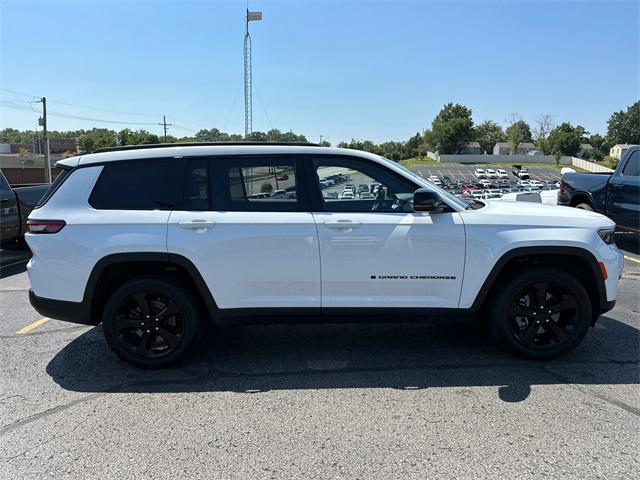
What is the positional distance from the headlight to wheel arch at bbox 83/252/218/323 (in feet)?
11.0

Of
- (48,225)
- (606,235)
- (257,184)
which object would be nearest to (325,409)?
(257,184)

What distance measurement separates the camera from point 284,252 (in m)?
3.77

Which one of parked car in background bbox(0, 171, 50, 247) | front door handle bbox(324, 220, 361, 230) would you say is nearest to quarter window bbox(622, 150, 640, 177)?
front door handle bbox(324, 220, 361, 230)

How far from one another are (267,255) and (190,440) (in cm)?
148

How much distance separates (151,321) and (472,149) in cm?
14074

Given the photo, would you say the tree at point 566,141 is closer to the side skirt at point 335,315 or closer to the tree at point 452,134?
the tree at point 452,134

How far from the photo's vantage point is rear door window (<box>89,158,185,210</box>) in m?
3.90

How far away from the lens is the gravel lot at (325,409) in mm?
2715

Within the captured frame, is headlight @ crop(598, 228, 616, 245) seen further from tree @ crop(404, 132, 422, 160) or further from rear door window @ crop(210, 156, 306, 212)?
tree @ crop(404, 132, 422, 160)

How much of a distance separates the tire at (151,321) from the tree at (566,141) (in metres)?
116

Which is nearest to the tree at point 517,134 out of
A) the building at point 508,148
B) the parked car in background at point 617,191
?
the building at point 508,148

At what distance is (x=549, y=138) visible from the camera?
379ft

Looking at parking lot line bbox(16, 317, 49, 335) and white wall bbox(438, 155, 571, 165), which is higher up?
white wall bbox(438, 155, 571, 165)

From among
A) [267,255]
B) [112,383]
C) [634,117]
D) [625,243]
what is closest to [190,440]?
[112,383]
